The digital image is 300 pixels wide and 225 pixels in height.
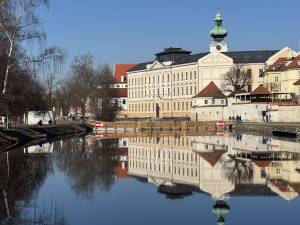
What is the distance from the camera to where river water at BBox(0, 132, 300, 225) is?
13961 millimetres

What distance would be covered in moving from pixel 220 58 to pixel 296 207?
3586 inches

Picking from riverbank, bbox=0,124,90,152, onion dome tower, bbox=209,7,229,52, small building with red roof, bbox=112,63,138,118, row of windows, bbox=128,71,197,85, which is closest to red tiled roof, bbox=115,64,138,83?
small building with red roof, bbox=112,63,138,118

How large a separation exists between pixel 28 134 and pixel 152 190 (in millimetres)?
33321

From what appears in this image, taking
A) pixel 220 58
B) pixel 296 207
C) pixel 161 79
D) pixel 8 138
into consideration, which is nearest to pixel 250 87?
pixel 220 58

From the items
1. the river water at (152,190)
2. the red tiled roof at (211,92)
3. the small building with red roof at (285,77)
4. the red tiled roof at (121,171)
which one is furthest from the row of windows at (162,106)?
the red tiled roof at (121,171)

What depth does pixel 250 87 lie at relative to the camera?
342ft

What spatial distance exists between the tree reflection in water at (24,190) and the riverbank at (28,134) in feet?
27.2

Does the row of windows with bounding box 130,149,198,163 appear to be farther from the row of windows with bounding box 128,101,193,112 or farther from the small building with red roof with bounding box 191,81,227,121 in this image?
the row of windows with bounding box 128,101,193,112

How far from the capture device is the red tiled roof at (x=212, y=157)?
2654 centimetres

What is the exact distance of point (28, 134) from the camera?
164ft

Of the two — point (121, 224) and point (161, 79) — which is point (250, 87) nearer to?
point (161, 79)

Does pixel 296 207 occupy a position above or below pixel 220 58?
below

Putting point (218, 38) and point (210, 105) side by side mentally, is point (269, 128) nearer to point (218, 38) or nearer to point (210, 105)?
point (210, 105)

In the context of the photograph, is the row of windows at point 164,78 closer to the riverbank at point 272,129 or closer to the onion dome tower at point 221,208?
the riverbank at point 272,129
